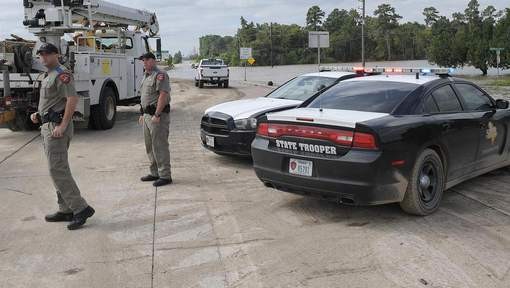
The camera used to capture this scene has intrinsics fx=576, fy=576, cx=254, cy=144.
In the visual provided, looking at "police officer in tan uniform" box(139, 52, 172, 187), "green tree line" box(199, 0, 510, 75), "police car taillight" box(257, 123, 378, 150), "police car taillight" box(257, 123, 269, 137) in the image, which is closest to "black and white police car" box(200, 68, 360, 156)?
"police officer in tan uniform" box(139, 52, 172, 187)

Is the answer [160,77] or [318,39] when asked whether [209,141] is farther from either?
[318,39]

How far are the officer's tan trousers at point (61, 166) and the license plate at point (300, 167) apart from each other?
82.5 inches

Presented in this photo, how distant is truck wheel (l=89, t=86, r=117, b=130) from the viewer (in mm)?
13172

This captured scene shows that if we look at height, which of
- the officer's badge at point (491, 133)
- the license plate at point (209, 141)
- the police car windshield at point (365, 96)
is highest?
the police car windshield at point (365, 96)

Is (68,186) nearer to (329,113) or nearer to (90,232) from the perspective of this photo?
(90,232)

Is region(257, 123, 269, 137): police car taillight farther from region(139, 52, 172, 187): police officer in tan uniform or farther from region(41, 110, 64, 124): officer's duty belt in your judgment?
region(41, 110, 64, 124): officer's duty belt

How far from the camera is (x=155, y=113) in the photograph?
7.31m

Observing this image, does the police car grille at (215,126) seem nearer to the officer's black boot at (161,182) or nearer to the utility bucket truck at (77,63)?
the officer's black boot at (161,182)

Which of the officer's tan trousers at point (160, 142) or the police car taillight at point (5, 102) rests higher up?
the police car taillight at point (5, 102)

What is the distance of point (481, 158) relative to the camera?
667 centimetres

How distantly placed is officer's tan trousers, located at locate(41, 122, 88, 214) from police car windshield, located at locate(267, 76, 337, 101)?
4.50 m

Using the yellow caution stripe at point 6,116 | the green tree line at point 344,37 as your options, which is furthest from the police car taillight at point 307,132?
the green tree line at point 344,37

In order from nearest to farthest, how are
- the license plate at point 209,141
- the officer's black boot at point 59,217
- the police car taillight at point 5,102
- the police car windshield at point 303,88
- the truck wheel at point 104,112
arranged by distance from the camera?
the officer's black boot at point 59,217, the license plate at point 209,141, the police car windshield at point 303,88, the police car taillight at point 5,102, the truck wheel at point 104,112

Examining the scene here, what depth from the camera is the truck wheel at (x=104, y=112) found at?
13172 mm
